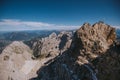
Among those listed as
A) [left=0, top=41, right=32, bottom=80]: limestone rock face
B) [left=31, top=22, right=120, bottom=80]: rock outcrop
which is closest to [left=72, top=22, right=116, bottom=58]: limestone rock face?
[left=31, top=22, right=120, bottom=80]: rock outcrop

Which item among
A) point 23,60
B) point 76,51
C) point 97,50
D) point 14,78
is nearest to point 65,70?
point 76,51

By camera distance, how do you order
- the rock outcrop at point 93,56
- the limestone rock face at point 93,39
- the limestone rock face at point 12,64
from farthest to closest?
1. the limestone rock face at point 12,64
2. the limestone rock face at point 93,39
3. the rock outcrop at point 93,56

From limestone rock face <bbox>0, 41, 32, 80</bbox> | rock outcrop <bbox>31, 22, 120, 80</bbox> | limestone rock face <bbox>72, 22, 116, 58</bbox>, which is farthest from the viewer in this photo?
limestone rock face <bbox>0, 41, 32, 80</bbox>

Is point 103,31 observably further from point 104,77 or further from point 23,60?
point 23,60

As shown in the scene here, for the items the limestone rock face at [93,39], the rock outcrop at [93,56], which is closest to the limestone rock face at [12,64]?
the rock outcrop at [93,56]

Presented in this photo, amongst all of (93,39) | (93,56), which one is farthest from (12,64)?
(93,56)

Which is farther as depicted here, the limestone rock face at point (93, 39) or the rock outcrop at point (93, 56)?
the limestone rock face at point (93, 39)

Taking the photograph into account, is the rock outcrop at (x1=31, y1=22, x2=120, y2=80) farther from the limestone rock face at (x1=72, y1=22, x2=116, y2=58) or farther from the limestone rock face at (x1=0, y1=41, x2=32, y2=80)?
the limestone rock face at (x1=0, y1=41, x2=32, y2=80)

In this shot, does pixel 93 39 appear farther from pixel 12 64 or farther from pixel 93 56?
pixel 12 64

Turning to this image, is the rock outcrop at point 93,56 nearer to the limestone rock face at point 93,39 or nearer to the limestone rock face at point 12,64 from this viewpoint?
the limestone rock face at point 93,39
